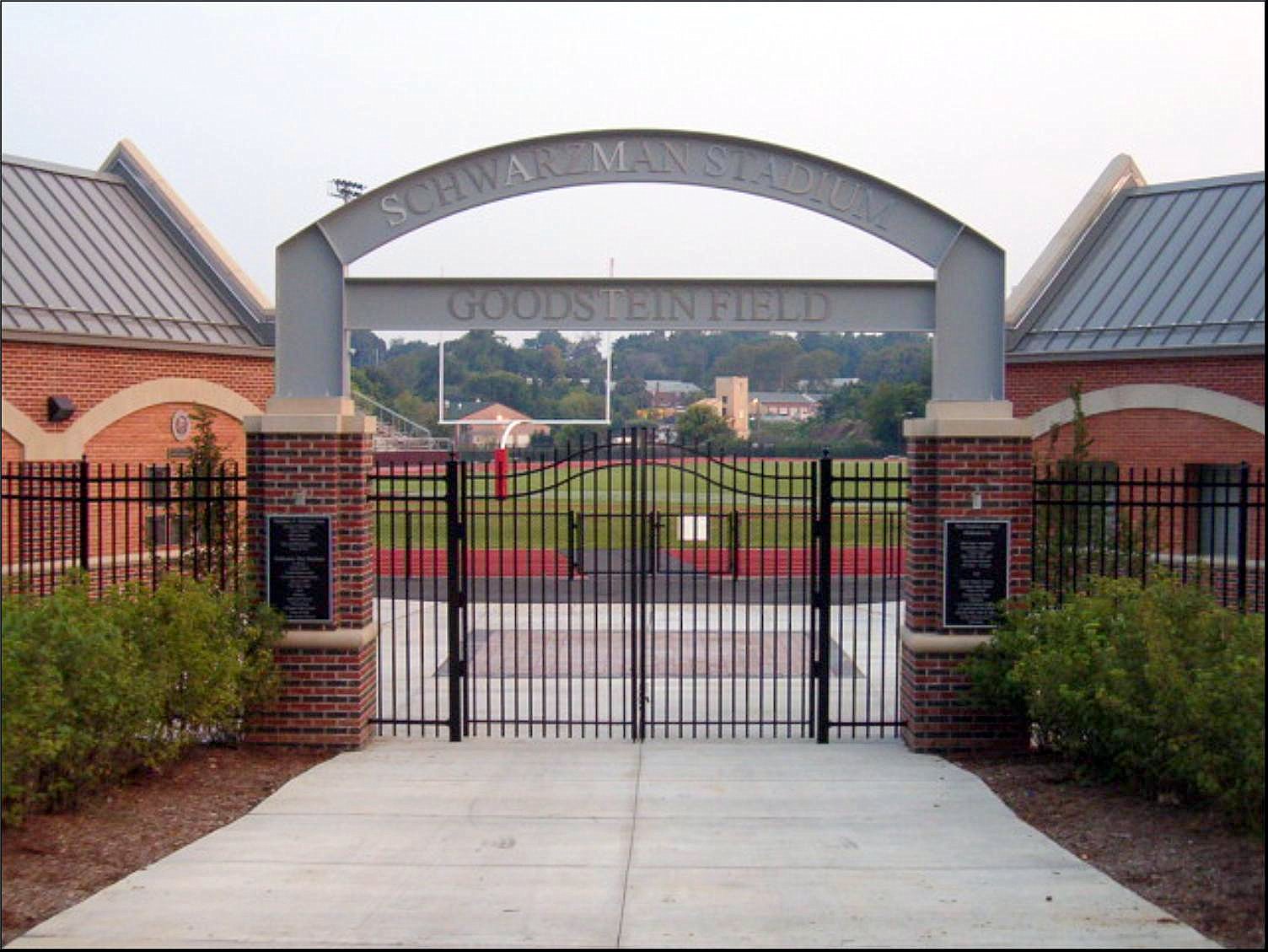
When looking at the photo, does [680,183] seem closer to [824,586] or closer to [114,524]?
[824,586]

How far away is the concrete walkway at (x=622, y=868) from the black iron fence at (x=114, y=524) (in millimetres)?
2465

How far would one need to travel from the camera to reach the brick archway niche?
36.5 ft

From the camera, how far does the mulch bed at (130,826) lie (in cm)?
726

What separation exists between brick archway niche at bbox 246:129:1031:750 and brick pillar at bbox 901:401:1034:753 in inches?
0.6

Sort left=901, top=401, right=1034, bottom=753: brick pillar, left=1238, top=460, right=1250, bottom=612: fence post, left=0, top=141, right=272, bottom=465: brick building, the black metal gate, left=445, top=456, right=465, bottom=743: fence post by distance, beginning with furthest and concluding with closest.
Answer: left=0, top=141, right=272, bottom=465: brick building < the black metal gate < left=445, top=456, right=465, bottom=743: fence post < left=901, top=401, right=1034, bottom=753: brick pillar < left=1238, top=460, right=1250, bottom=612: fence post

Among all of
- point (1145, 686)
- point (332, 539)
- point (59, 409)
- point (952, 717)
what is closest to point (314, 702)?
point (332, 539)

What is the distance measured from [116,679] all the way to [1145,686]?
6.61 metres

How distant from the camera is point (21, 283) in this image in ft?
66.4

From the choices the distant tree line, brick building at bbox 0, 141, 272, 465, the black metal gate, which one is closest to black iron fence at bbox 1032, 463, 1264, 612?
the black metal gate

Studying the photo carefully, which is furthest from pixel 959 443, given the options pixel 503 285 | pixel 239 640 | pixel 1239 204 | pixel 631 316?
pixel 1239 204

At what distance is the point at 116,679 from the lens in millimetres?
8727

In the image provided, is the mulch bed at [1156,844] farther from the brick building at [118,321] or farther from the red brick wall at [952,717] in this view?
the brick building at [118,321]

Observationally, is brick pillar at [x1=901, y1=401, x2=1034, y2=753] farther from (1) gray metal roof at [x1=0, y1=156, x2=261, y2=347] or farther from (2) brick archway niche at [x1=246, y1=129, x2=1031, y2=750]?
(1) gray metal roof at [x1=0, y1=156, x2=261, y2=347]

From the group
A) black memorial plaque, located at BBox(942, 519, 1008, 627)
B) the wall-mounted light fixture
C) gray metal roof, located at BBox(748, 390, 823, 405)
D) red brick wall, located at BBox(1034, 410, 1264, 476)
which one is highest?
gray metal roof, located at BBox(748, 390, 823, 405)
